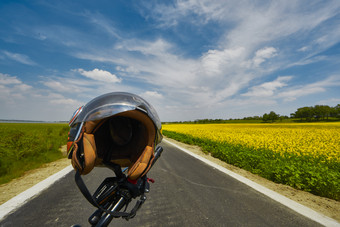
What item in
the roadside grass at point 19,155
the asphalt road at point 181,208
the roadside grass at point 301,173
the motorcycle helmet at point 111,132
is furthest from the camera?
the roadside grass at point 19,155

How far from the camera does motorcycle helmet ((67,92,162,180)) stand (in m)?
1.14

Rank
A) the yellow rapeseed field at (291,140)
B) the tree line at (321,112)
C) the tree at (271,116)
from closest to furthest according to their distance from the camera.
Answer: the yellow rapeseed field at (291,140), the tree line at (321,112), the tree at (271,116)

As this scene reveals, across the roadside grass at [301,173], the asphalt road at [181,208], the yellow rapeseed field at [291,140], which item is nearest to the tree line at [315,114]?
the yellow rapeseed field at [291,140]

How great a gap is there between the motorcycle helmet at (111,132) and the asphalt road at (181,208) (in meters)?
1.25

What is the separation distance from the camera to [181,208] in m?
2.47

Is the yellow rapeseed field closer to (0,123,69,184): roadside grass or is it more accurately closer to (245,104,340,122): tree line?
(0,123,69,184): roadside grass

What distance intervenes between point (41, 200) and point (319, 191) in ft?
17.0

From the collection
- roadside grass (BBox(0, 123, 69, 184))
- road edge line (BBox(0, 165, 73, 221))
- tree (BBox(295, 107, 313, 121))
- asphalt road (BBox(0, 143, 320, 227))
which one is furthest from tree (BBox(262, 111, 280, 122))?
road edge line (BBox(0, 165, 73, 221))

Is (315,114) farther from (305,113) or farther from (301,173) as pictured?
(301,173)

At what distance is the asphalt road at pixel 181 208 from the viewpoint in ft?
6.91

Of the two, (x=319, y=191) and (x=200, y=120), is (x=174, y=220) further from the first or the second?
(x=200, y=120)

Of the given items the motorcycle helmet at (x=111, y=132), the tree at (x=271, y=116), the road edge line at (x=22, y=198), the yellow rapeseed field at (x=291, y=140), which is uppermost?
the tree at (x=271, y=116)

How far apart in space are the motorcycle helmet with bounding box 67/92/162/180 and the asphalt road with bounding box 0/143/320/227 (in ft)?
4.11

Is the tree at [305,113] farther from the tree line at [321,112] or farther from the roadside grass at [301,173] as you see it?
the roadside grass at [301,173]
